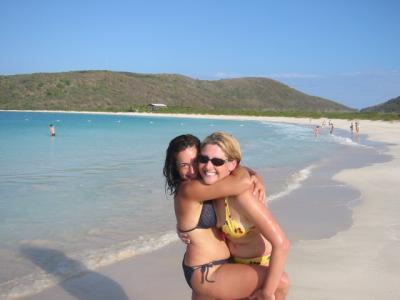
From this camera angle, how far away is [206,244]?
2750mm

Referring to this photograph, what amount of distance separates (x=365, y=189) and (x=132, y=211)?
16.3 ft

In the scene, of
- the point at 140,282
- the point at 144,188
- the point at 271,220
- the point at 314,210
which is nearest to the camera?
the point at 271,220

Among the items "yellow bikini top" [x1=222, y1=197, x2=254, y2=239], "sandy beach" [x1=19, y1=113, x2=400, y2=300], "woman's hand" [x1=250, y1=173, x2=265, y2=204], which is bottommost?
"sandy beach" [x1=19, y1=113, x2=400, y2=300]

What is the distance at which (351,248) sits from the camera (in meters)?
5.73

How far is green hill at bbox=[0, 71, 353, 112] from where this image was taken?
11325 cm

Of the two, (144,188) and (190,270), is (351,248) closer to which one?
(190,270)

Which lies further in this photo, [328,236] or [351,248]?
[328,236]

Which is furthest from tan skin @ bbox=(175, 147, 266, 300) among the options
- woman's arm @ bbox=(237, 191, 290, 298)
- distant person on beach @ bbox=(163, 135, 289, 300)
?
woman's arm @ bbox=(237, 191, 290, 298)

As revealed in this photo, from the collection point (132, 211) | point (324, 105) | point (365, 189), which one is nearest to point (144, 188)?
point (132, 211)

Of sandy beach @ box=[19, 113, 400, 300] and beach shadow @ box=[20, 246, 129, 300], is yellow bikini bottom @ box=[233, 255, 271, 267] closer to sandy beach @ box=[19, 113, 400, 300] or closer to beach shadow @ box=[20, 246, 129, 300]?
sandy beach @ box=[19, 113, 400, 300]

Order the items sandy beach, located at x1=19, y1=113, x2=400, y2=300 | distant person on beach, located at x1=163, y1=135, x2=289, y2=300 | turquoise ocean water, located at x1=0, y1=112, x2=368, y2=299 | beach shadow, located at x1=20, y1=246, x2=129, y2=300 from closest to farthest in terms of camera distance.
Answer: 1. distant person on beach, located at x1=163, y1=135, x2=289, y2=300
2. sandy beach, located at x1=19, y1=113, x2=400, y2=300
3. beach shadow, located at x1=20, y1=246, x2=129, y2=300
4. turquoise ocean water, located at x1=0, y1=112, x2=368, y2=299

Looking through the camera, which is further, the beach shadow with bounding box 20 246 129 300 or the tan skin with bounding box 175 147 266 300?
the beach shadow with bounding box 20 246 129 300

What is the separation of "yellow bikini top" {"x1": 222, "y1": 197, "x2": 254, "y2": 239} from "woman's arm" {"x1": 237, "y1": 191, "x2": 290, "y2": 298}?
0.11 metres

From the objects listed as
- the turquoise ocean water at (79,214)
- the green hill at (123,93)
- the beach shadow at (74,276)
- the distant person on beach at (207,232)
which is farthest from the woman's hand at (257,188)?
the green hill at (123,93)
